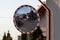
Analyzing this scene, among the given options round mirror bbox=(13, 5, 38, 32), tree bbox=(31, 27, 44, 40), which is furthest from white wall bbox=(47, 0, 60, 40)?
tree bbox=(31, 27, 44, 40)

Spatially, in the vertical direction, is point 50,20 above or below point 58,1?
below

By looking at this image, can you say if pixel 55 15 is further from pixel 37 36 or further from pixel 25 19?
pixel 37 36

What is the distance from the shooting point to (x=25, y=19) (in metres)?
12.3

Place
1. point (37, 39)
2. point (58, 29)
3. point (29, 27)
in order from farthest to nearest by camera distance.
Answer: point (37, 39) < point (58, 29) < point (29, 27)

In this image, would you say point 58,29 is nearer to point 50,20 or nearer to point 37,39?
point 50,20

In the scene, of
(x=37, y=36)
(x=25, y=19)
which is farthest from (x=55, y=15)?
(x=37, y=36)

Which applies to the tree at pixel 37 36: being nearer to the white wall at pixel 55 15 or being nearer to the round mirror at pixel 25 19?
the white wall at pixel 55 15

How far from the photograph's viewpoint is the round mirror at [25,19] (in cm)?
1209

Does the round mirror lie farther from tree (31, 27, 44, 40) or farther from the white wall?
tree (31, 27, 44, 40)

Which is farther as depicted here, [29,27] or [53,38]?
[53,38]

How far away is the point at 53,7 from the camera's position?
1339cm

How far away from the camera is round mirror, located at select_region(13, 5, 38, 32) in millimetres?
12086

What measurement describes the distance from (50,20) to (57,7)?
76cm

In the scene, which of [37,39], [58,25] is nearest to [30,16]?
[58,25]
